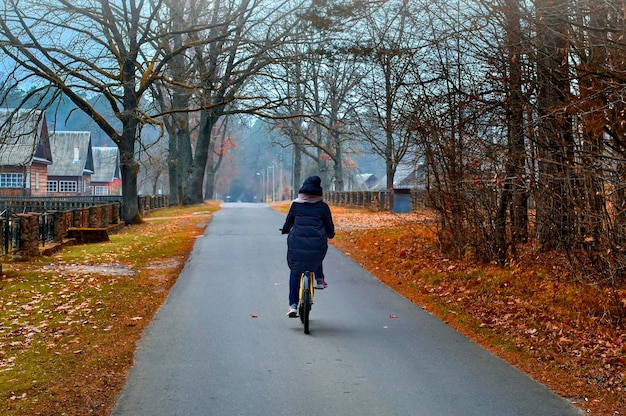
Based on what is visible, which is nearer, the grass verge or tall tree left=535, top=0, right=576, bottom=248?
the grass verge

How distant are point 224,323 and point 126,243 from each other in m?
13.1

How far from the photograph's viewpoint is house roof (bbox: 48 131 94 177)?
244ft

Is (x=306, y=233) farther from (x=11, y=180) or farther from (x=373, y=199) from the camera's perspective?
(x=11, y=180)

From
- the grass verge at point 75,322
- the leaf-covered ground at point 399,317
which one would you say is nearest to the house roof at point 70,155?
the grass verge at point 75,322

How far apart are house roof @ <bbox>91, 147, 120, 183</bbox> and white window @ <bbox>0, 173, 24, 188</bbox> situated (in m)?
32.1

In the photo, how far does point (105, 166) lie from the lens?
93250 mm

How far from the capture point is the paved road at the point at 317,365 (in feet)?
19.7

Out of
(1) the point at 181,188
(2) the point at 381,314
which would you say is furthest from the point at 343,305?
(1) the point at 181,188

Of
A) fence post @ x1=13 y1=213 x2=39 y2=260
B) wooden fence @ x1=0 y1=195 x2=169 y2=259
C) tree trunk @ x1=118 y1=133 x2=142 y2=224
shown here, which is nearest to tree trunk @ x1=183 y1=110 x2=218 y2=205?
tree trunk @ x1=118 y1=133 x2=142 y2=224

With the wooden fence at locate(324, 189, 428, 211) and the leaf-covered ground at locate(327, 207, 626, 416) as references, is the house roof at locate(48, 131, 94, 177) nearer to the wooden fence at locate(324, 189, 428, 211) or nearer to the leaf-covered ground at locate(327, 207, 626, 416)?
the wooden fence at locate(324, 189, 428, 211)

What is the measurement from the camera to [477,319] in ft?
33.1

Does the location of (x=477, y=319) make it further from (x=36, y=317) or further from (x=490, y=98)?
(x=36, y=317)

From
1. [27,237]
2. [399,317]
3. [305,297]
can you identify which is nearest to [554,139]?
[399,317]

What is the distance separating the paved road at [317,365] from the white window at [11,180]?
166 feet
